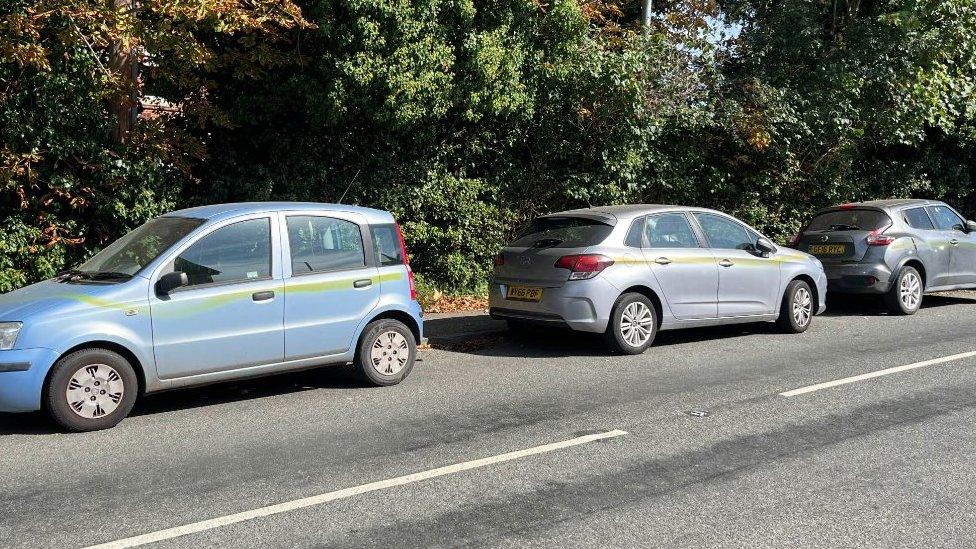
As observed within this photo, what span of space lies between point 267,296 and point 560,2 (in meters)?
7.76

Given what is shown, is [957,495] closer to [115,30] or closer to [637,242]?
[637,242]

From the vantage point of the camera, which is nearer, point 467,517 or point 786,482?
point 467,517

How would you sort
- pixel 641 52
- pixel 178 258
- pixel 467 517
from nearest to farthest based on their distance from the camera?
pixel 467 517, pixel 178 258, pixel 641 52

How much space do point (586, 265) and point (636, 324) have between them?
91 centimetres

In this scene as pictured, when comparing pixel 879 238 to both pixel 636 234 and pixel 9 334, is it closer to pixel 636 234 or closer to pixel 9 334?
pixel 636 234

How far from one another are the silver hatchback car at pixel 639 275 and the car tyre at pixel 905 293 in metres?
2.68

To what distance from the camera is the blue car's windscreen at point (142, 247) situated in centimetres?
772

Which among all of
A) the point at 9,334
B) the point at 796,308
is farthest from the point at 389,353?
the point at 796,308

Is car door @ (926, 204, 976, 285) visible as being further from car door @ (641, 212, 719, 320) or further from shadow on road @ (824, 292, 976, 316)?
car door @ (641, 212, 719, 320)

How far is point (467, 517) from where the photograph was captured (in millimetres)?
5137

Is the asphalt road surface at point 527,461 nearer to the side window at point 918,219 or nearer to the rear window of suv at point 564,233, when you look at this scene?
the rear window of suv at point 564,233

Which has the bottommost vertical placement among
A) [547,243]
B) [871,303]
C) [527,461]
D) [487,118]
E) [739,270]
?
[527,461]

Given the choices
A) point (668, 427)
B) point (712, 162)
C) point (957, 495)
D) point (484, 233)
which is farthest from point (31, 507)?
point (712, 162)

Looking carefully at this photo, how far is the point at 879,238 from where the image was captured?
538 inches
